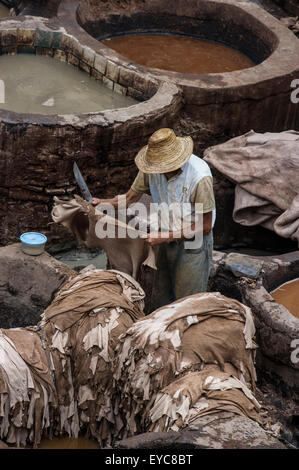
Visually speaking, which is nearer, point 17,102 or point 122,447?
point 122,447

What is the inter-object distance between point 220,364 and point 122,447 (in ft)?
2.80

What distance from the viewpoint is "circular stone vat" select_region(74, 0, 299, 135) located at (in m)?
8.13

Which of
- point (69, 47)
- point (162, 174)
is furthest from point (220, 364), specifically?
point (69, 47)

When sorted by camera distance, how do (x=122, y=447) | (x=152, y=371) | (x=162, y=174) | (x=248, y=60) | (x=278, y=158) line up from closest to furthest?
(x=122, y=447)
(x=152, y=371)
(x=162, y=174)
(x=278, y=158)
(x=248, y=60)

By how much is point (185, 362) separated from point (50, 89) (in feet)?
15.4

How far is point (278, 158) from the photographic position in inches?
292

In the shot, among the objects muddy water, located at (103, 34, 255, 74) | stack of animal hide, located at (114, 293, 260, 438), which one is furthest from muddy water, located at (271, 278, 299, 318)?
muddy water, located at (103, 34, 255, 74)

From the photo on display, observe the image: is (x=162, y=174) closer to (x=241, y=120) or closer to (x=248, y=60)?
(x=241, y=120)

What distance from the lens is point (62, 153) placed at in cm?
713

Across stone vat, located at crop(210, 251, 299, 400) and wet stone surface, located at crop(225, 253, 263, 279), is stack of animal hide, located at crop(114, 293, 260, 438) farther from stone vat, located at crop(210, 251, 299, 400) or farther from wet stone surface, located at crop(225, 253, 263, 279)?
wet stone surface, located at crop(225, 253, 263, 279)

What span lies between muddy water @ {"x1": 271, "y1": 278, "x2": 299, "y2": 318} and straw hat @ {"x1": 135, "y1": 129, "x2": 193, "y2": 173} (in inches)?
61.1

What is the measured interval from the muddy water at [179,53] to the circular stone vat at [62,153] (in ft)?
4.68

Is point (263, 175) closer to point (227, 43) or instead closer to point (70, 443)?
point (227, 43)

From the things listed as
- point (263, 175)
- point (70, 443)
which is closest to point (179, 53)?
point (263, 175)
